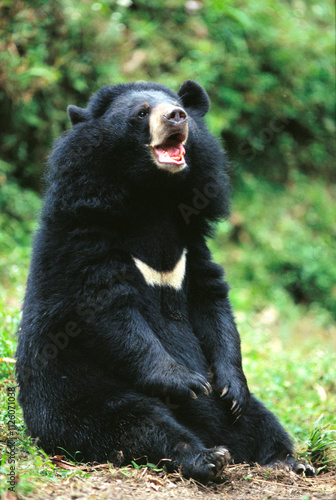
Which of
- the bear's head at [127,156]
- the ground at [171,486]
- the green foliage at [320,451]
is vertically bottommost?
the green foliage at [320,451]

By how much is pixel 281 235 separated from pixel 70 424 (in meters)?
6.79

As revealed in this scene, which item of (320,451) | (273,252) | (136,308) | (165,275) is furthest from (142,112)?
(273,252)

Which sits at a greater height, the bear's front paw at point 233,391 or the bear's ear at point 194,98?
the bear's ear at point 194,98

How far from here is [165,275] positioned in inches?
146

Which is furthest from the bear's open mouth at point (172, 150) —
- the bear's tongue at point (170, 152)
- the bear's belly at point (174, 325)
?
the bear's belly at point (174, 325)

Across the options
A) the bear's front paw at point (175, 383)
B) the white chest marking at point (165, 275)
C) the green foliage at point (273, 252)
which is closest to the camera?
the bear's front paw at point (175, 383)

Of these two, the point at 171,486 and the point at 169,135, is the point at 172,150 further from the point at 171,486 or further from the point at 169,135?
the point at 171,486

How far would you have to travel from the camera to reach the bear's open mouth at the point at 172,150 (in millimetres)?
3670

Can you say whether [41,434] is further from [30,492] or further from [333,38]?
[333,38]

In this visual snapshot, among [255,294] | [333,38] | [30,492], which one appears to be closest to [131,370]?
[30,492]

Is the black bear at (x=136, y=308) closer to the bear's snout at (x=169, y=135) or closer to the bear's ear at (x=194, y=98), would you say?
the bear's snout at (x=169, y=135)

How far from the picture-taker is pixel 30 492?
2656 millimetres

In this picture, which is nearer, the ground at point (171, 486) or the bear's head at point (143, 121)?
the ground at point (171, 486)

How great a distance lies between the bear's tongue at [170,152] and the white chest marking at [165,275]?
1.93ft
